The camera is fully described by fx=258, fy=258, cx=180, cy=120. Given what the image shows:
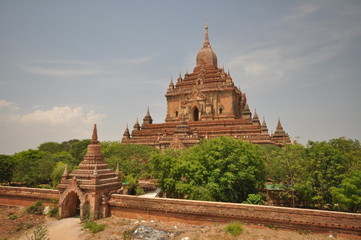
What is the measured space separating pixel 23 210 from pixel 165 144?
74.6 ft

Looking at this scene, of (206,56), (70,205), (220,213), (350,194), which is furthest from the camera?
(206,56)

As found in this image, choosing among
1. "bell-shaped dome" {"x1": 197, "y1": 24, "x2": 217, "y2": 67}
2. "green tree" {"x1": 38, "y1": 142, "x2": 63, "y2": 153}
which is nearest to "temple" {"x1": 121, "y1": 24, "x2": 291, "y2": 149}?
"bell-shaped dome" {"x1": 197, "y1": 24, "x2": 217, "y2": 67}

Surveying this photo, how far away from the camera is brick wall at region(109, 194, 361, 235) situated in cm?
1430

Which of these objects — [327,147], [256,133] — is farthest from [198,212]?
[256,133]

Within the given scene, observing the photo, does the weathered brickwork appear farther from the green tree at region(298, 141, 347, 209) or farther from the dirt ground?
the green tree at region(298, 141, 347, 209)

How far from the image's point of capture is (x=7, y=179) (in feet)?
116

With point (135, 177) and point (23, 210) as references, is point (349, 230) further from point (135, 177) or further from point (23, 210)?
point (23, 210)

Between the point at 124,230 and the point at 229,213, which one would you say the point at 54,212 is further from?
the point at 229,213

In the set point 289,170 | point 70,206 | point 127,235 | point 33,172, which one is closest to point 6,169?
point 33,172

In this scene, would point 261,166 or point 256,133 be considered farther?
point 256,133

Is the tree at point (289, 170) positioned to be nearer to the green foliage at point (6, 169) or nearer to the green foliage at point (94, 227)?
the green foliage at point (94, 227)

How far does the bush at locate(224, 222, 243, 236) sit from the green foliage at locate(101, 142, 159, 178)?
1406cm

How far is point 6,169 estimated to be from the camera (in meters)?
34.8

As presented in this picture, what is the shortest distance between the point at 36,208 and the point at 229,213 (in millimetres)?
15835
